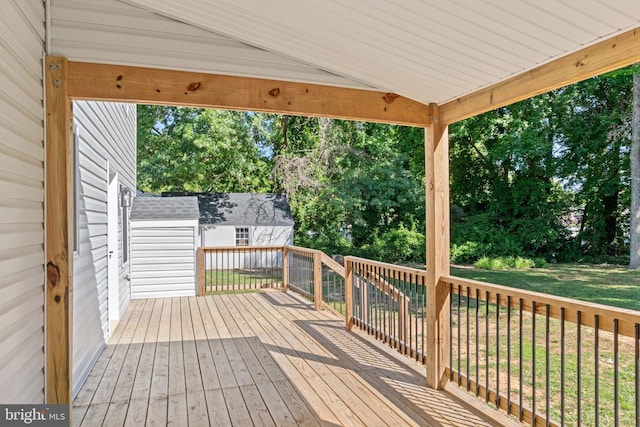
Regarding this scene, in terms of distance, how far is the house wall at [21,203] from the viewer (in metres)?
1.86

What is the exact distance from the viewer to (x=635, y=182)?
12383 millimetres

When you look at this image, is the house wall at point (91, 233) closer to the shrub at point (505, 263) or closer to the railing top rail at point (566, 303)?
the railing top rail at point (566, 303)

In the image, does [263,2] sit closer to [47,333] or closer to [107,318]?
[47,333]

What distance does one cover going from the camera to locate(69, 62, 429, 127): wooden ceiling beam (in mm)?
2660

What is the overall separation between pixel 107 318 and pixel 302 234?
40.3 ft

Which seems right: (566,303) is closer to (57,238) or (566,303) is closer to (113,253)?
(57,238)

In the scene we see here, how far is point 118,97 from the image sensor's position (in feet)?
8.87

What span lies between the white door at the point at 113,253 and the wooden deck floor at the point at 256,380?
374 mm

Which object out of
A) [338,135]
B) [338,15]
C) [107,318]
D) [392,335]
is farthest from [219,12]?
[338,135]

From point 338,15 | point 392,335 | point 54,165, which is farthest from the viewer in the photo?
point 392,335

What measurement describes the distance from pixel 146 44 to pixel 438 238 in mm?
2638

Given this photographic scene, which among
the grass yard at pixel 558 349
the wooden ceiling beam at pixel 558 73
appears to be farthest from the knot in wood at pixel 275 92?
the grass yard at pixel 558 349

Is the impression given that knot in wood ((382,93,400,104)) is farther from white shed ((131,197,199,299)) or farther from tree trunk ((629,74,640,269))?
tree trunk ((629,74,640,269))

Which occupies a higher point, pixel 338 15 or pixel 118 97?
pixel 338 15
